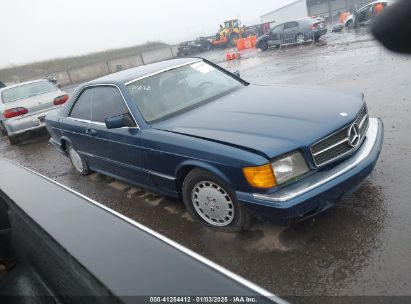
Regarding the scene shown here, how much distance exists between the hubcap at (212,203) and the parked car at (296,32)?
18.4 m

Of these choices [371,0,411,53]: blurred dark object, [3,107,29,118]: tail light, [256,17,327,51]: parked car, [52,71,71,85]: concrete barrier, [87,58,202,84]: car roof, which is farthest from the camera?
[52,71,71,85]: concrete barrier

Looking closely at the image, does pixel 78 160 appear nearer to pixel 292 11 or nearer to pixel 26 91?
pixel 26 91

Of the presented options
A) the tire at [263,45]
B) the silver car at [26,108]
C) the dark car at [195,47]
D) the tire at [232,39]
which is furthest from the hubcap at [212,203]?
the dark car at [195,47]

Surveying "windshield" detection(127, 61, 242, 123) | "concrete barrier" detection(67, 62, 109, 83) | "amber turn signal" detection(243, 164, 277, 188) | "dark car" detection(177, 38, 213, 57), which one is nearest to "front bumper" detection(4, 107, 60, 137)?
"windshield" detection(127, 61, 242, 123)

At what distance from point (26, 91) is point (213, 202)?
7757 mm

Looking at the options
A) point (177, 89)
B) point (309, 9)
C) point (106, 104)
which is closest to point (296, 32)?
point (177, 89)

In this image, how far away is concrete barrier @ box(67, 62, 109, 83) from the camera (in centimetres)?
3716

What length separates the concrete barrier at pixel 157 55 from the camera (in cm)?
4284

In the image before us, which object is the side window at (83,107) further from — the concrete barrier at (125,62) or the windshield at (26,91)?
the concrete barrier at (125,62)

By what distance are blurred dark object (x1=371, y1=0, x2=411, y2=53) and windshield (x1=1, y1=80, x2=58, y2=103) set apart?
9.42 metres

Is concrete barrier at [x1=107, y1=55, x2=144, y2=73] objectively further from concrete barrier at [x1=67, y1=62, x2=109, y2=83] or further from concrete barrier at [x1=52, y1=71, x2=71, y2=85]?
concrete barrier at [x1=52, y1=71, x2=71, y2=85]

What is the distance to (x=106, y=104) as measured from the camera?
A: 436cm

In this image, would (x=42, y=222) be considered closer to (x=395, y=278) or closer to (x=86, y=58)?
(x=395, y=278)

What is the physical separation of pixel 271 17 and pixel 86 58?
24.7m
